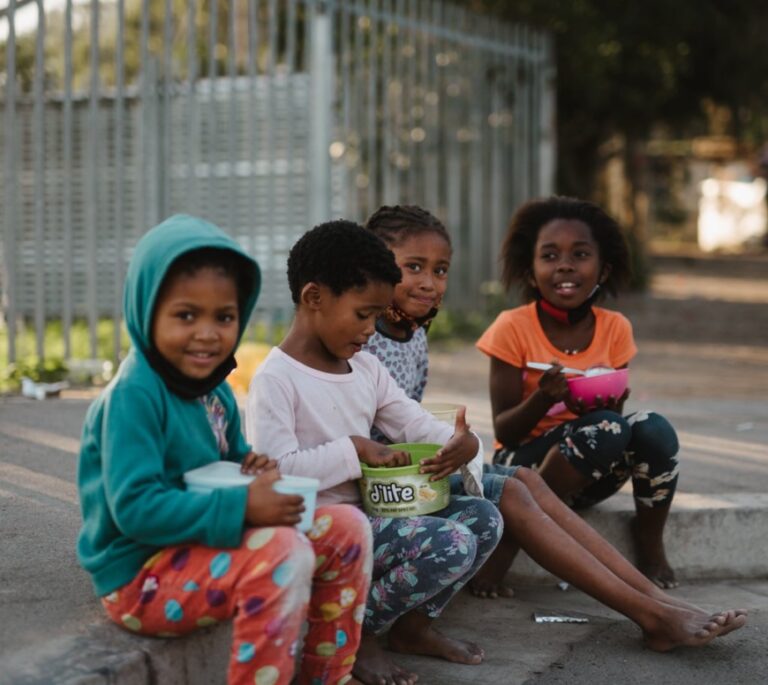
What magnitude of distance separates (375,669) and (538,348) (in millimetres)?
1420

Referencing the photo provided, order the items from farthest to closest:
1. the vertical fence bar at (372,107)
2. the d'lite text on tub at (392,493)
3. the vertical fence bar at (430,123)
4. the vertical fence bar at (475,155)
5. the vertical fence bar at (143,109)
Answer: the vertical fence bar at (475,155) → the vertical fence bar at (430,123) → the vertical fence bar at (372,107) → the vertical fence bar at (143,109) → the d'lite text on tub at (392,493)

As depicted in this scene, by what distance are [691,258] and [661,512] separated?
24.2 metres

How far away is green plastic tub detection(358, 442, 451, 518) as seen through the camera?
3.10m

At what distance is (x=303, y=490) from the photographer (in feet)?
8.55

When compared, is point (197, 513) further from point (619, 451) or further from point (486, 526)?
point (619, 451)

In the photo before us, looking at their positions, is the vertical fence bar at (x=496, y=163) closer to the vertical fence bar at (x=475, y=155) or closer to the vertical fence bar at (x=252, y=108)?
the vertical fence bar at (x=475, y=155)

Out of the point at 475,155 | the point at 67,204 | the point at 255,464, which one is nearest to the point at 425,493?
the point at 255,464

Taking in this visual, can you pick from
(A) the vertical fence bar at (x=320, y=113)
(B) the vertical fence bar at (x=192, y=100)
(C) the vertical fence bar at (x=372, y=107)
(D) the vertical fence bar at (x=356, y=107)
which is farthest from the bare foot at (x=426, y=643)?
(D) the vertical fence bar at (x=356, y=107)

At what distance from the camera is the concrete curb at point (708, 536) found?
418 cm

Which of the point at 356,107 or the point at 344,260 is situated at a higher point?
the point at 356,107

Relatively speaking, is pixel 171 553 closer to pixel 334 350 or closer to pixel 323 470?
pixel 323 470

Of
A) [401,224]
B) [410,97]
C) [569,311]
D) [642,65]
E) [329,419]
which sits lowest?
[329,419]

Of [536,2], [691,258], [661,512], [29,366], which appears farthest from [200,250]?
[691,258]

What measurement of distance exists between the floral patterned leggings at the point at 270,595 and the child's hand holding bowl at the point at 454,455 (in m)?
0.36
